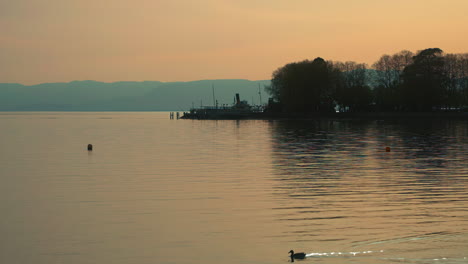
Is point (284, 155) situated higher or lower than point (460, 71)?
lower

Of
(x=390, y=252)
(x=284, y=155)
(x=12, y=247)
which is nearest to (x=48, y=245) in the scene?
(x=12, y=247)

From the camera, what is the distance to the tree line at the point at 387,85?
153375 mm

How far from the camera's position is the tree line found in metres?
153

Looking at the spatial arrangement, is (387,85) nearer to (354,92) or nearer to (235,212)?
(354,92)

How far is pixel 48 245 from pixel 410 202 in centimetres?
1513

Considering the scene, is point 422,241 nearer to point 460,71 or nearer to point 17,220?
point 17,220

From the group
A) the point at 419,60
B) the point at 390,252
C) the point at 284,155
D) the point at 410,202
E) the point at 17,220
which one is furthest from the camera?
the point at 419,60

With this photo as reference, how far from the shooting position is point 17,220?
24.2 m

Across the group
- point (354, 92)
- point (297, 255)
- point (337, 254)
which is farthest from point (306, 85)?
point (297, 255)

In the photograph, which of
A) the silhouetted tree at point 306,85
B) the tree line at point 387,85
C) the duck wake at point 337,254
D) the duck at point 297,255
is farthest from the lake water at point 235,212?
the silhouetted tree at point 306,85

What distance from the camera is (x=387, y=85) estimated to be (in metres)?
180

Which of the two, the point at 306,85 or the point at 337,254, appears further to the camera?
the point at 306,85

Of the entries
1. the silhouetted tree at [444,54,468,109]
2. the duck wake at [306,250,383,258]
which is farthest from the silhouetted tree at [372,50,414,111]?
the duck wake at [306,250,383,258]

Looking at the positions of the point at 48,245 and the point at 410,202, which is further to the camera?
the point at 410,202
